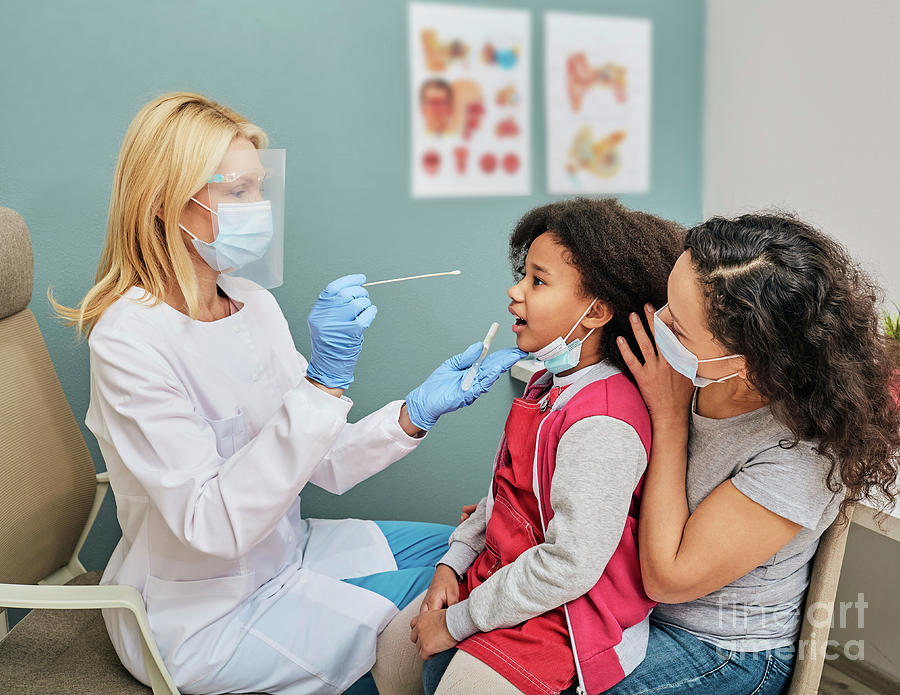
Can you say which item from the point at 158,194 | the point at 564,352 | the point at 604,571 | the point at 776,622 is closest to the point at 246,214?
the point at 158,194

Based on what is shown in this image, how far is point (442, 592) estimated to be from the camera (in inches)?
51.8

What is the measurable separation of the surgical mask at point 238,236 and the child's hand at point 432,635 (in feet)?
2.36

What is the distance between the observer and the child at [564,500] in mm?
1090

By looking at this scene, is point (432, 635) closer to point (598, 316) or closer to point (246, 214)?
point (598, 316)

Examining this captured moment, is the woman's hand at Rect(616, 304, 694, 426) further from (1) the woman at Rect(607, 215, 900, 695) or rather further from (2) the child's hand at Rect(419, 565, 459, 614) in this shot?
(2) the child's hand at Rect(419, 565, 459, 614)

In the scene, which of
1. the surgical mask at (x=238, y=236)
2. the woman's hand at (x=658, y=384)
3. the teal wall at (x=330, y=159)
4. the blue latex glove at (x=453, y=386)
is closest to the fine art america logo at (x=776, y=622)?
the woman's hand at (x=658, y=384)

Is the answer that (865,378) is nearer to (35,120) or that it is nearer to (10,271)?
(10,271)

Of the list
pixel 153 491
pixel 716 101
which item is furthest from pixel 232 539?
pixel 716 101

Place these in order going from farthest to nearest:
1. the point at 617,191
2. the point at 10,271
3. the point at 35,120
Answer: the point at 617,191
the point at 35,120
the point at 10,271

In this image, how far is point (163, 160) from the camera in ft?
4.36

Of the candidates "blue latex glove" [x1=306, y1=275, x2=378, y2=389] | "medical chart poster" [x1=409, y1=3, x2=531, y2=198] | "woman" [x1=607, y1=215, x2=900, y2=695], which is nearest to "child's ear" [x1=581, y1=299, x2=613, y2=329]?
"woman" [x1=607, y1=215, x2=900, y2=695]

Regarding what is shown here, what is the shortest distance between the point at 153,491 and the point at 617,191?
1716 mm

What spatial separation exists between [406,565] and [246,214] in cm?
79

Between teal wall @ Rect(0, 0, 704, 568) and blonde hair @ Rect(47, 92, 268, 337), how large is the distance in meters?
0.51
